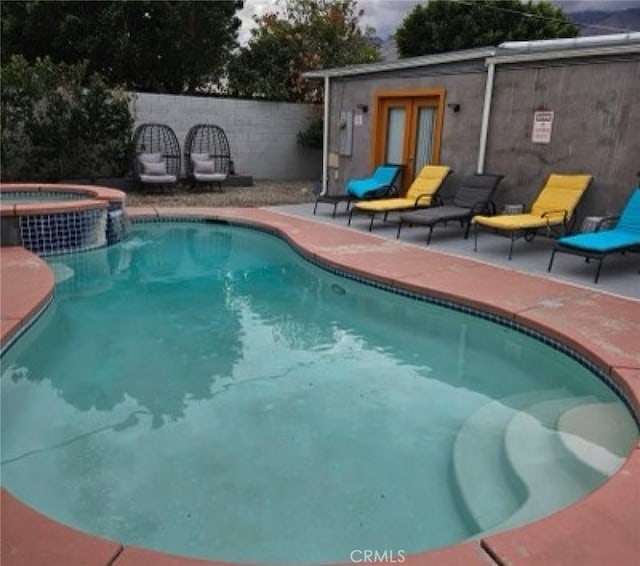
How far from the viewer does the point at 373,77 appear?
9875 mm

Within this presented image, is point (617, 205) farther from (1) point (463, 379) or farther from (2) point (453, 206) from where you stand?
(1) point (463, 379)

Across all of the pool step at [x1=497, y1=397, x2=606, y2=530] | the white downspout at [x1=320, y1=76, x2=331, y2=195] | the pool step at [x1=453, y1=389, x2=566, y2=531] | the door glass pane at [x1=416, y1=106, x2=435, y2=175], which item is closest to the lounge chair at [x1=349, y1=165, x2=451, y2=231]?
the door glass pane at [x1=416, y1=106, x2=435, y2=175]

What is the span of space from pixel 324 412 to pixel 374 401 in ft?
1.16

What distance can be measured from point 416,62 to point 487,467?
7472mm

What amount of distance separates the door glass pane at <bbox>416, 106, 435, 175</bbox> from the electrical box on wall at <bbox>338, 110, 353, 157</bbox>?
1631 mm

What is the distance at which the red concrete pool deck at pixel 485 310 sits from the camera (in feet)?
6.04

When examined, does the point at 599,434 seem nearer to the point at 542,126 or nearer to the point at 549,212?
the point at 549,212

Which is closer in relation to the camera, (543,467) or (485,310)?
(543,467)

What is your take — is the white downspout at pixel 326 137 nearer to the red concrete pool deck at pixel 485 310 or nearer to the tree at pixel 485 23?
the red concrete pool deck at pixel 485 310

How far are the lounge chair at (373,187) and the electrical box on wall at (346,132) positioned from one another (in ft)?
4.62

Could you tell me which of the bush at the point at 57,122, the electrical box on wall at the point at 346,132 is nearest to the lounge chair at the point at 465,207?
the electrical box on wall at the point at 346,132

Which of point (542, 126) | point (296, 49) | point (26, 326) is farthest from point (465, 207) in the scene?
point (296, 49)

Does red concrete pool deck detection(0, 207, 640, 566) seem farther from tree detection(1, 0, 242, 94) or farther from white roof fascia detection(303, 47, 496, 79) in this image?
tree detection(1, 0, 242, 94)

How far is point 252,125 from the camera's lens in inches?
527
